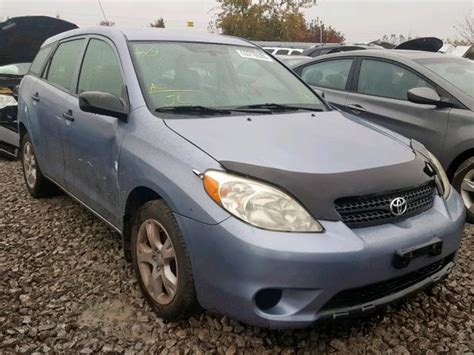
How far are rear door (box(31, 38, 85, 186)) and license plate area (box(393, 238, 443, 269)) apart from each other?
257 centimetres

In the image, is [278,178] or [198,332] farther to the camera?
[198,332]

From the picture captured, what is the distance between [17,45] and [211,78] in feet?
17.7

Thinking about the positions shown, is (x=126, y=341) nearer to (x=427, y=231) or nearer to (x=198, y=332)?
(x=198, y=332)

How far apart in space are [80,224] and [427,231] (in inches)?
109

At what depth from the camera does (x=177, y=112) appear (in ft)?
8.92

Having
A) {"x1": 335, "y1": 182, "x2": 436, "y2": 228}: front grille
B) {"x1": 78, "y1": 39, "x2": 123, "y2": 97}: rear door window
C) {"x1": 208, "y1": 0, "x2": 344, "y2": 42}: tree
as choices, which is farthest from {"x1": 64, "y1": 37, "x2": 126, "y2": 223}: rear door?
{"x1": 208, "y1": 0, "x2": 344, "y2": 42}: tree

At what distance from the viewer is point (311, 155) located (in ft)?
7.66

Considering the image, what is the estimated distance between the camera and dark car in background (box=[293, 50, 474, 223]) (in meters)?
4.07

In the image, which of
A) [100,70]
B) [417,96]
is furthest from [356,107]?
[100,70]

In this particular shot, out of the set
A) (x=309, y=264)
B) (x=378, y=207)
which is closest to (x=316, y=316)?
(x=309, y=264)

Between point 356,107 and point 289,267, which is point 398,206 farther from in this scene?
point 356,107

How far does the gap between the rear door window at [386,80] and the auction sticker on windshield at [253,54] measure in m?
1.61

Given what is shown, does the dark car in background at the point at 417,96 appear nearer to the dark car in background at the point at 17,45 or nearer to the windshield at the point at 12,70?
the dark car in background at the point at 17,45

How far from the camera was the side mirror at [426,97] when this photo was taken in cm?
411
